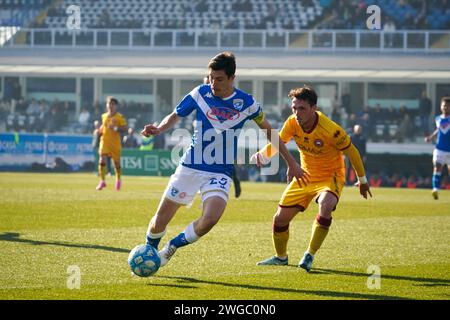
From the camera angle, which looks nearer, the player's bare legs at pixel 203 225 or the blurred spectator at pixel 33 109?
the player's bare legs at pixel 203 225

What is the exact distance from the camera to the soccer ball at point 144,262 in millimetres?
9508

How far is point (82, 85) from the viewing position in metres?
44.7

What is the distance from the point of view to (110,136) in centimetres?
2528

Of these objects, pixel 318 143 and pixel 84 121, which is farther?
pixel 84 121

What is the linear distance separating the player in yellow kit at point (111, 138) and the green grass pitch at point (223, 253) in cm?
380

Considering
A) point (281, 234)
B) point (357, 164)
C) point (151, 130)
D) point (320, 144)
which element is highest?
point (151, 130)

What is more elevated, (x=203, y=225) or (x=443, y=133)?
(x=203, y=225)

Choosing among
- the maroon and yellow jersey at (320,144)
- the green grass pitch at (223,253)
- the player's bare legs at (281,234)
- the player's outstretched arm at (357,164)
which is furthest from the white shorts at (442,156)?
the player's bare legs at (281,234)

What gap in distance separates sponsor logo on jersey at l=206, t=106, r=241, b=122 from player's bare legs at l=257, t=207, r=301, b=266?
5.89 feet

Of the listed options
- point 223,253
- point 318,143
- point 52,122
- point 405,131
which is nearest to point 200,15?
point 52,122

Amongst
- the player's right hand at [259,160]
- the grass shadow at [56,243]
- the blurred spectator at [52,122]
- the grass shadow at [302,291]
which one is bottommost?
the blurred spectator at [52,122]

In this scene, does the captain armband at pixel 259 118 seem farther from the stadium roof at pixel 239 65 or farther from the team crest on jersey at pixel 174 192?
the stadium roof at pixel 239 65

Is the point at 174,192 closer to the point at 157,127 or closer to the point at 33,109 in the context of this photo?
the point at 157,127

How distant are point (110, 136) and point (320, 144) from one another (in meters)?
14.5
